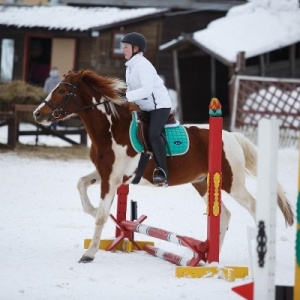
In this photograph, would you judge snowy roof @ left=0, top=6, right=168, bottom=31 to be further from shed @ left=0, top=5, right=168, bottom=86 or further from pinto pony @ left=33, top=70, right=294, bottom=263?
pinto pony @ left=33, top=70, right=294, bottom=263

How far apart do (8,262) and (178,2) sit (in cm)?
2847

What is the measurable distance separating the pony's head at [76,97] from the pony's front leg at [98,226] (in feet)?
2.97

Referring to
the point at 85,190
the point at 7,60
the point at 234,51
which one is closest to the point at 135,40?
the point at 85,190

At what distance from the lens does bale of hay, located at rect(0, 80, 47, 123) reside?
2034 centimetres

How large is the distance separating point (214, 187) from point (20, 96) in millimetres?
13331

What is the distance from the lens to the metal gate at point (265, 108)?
2286 centimetres

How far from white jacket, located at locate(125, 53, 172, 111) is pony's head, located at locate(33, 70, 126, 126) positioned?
206mm

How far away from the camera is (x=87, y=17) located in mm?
31812

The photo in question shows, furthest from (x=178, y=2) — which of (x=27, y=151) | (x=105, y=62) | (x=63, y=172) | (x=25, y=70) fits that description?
(x=63, y=172)

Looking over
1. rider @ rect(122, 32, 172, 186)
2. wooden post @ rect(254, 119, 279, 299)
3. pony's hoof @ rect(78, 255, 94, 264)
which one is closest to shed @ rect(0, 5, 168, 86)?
rider @ rect(122, 32, 172, 186)

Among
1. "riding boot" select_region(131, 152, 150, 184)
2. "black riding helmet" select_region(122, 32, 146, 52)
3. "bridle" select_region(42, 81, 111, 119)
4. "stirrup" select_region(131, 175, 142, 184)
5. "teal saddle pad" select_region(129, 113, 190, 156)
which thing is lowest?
"stirrup" select_region(131, 175, 142, 184)

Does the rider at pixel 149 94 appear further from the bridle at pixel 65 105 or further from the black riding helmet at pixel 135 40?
the bridle at pixel 65 105

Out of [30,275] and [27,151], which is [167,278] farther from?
[27,151]

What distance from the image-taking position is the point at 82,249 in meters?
9.02
